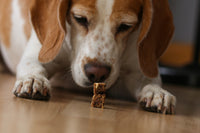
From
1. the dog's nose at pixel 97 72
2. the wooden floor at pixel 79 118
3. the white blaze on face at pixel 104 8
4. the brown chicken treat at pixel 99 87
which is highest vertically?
the white blaze on face at pixel 104 8

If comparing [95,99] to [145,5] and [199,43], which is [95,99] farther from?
[199,43]

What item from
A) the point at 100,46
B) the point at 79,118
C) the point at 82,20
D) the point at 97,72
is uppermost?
the point at 82,20

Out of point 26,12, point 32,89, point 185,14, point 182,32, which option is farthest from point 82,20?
point 182,32

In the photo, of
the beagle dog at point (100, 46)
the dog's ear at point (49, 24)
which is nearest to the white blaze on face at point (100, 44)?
the beagle dog at point (100, 46)

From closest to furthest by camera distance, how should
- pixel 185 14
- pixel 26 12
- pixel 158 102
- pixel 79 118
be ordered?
1. pixel 79 118
2. pixel 158 102
3. pixel 26 12
4. pixel 185 14

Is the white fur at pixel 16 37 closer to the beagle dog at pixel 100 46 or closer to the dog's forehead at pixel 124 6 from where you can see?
the beagle dog at pixel 100 46

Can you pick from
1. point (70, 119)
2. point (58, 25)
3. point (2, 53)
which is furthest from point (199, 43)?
point (70, 119)

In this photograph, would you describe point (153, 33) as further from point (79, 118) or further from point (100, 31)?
point (79, 118)
